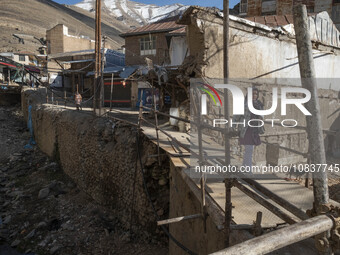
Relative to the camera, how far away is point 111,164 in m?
8.75

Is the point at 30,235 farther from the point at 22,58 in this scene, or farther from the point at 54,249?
the point at 22,58

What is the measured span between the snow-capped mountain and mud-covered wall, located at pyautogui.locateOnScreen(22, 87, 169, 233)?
4405 inches

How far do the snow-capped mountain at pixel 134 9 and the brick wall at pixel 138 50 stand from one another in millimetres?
101226

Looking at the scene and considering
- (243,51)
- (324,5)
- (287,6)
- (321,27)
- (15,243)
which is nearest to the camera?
(243,51)

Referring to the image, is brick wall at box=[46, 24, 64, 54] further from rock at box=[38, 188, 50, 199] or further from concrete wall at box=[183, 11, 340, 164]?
concrete wall at box=[183, 11, 340, 164]

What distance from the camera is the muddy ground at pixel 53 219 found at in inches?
292

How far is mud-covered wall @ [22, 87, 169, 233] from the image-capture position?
23.2 ft

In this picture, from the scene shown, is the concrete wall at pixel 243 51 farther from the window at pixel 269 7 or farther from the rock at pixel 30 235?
the window at pixel 269 7

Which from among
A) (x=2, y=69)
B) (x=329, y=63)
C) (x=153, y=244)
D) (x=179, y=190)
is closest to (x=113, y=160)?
(x=153, y=244)

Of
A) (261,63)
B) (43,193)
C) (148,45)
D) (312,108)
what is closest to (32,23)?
(148,45)

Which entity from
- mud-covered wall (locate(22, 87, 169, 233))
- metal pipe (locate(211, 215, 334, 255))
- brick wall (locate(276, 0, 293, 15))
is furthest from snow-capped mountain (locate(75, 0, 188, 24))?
metal pipe (locate(211, 215, 334, 255))

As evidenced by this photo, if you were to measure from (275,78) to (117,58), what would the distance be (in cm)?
1894

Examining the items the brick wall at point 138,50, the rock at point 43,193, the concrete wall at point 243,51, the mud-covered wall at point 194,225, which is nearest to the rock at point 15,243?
the rock at point 43,193

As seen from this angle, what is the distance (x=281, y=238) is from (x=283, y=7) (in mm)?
24482
